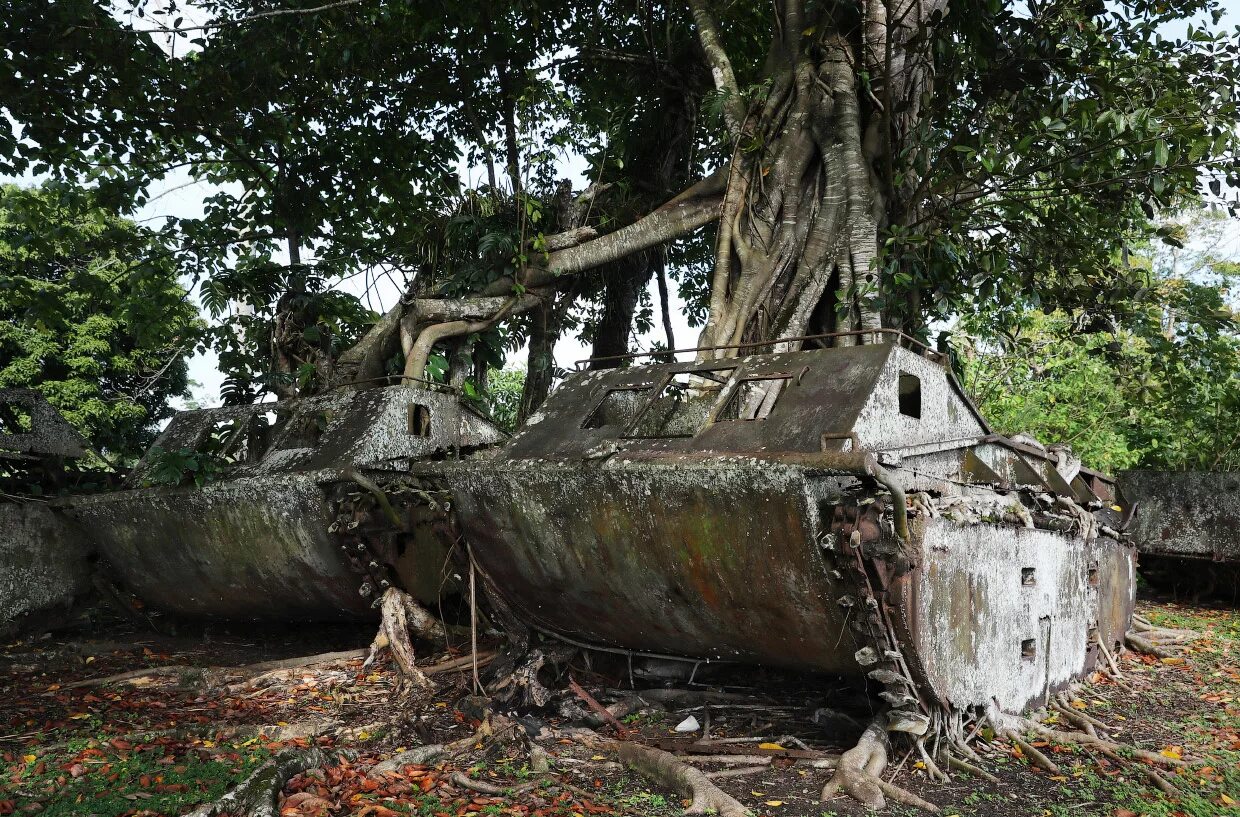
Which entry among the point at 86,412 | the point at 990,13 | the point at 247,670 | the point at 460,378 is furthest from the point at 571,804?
the point at 86,412

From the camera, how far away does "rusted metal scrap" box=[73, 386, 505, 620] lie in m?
7.25

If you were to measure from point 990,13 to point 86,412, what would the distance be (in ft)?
52.3

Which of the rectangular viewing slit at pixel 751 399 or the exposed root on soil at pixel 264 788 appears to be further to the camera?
the rectangular viewing slit at pixel 751 399

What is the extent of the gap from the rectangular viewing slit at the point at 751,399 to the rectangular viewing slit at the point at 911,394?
0.76 meters

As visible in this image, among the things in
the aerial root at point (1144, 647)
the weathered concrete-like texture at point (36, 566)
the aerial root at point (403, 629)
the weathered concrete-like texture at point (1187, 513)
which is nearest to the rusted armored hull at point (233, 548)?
the weathered concrete-like texture at point (36, 566)

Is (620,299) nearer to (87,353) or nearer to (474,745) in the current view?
(474,745)

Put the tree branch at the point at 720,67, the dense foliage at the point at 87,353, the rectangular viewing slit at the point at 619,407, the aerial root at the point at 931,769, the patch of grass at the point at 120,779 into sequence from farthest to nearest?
the dense foliage at the point at 87,353 < the tree branch at the point at 720,67 < the rectangular viewing slit at the point at 619,407 < the aerial root at the point at 931,769 < the patch of grass at the point at 120,779

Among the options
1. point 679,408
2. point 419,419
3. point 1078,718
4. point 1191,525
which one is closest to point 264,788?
point 679,408

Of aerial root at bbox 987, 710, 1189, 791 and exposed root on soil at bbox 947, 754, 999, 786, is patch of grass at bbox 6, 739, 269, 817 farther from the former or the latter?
aerial root at bbox 987, 710, 1189, 791

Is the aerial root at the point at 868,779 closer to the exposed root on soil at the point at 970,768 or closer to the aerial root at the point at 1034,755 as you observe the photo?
the exposed root on soil at the point at 970,768

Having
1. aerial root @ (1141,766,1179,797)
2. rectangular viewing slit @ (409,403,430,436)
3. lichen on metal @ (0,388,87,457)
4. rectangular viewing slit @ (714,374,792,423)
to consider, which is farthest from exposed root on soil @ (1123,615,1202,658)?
lichen on metal @ (0,388,87,457)

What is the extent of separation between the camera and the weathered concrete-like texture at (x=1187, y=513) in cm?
1118

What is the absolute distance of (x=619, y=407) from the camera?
6.87 meters

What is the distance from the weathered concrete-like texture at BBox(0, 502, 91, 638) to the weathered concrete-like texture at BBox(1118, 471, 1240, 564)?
36.8ft
